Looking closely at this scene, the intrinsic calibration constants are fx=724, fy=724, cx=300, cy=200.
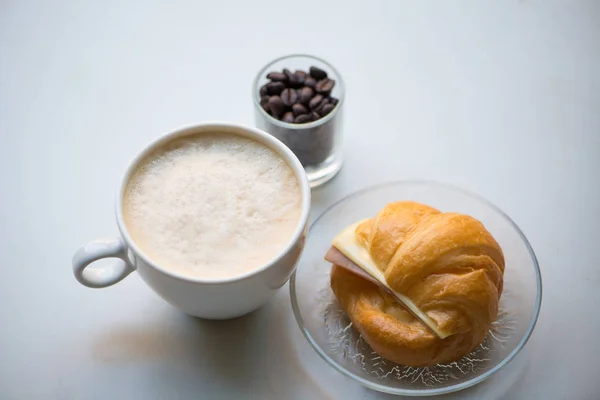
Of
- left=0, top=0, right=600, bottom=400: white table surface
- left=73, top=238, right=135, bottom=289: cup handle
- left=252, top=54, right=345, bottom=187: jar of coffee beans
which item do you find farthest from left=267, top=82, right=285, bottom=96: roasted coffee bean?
left=73, top=238, right=135, bottom=289: cup handle

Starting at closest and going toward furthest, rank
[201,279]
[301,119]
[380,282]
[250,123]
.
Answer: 1. [201,279]
2. [380,282]
3. [301,119]
4. [250,123]

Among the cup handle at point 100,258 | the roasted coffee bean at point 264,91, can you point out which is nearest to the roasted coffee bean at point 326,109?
the roasted coffee bean at point 264,91

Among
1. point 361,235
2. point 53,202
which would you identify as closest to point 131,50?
point 53,202

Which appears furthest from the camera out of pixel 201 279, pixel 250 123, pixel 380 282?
pixel 250 123

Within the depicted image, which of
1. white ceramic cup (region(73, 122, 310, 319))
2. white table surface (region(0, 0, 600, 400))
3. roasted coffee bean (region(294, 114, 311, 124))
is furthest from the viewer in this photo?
roasted coffee bean (region(294, 114, 311, 124))

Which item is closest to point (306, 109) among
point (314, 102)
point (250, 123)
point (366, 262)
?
point (314, 102)

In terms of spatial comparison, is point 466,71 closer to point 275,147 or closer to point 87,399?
point 275,147

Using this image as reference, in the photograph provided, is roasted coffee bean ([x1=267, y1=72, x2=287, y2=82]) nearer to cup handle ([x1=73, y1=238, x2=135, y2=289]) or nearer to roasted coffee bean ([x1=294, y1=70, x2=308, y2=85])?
roasted coffee bean ([x1=294, y1=70, x2=308, y2=85])

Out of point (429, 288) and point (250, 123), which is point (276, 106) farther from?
point (429, 288)
